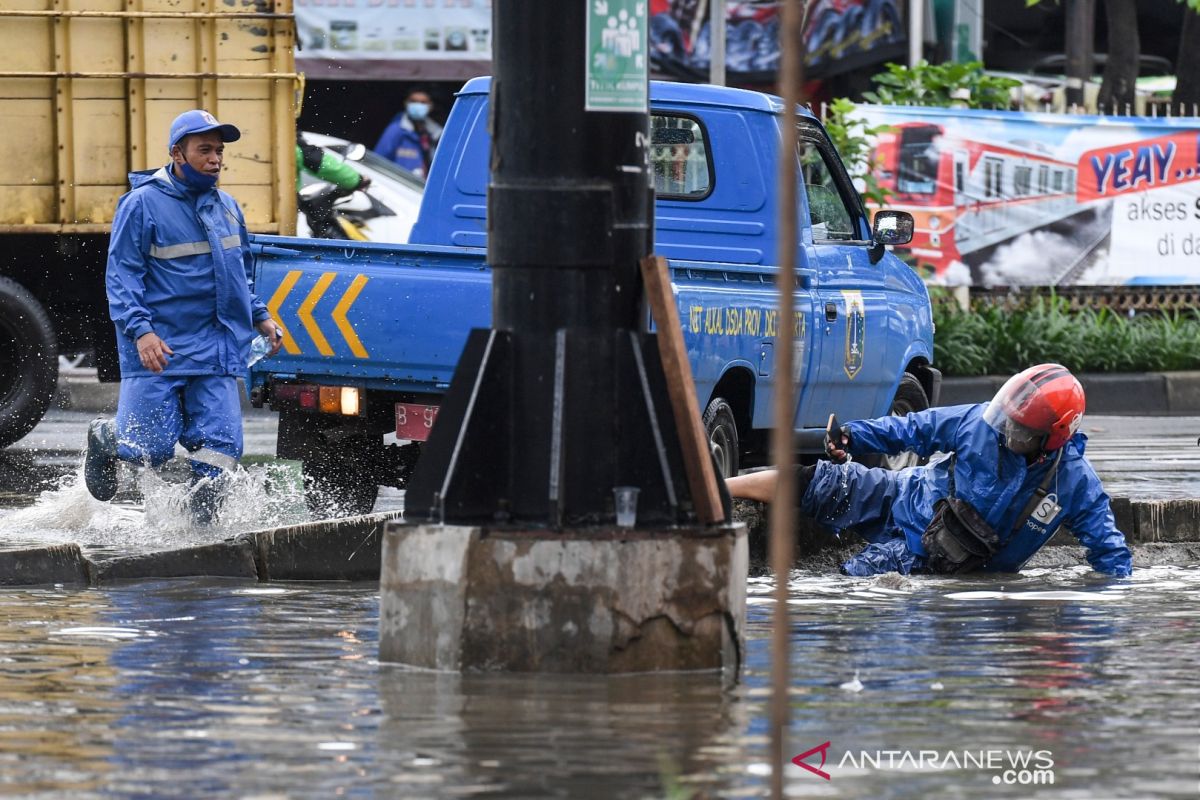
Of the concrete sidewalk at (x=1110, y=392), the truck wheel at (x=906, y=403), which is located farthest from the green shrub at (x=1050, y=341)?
the truck wheel at (x=906, y=403)

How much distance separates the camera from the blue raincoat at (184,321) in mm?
8695

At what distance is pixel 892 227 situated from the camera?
1065cm

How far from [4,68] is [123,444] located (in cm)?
437

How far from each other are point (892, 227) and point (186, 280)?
352 centimetres

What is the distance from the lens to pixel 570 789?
4.41m

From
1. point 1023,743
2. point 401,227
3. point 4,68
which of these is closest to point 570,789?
point 1023,743

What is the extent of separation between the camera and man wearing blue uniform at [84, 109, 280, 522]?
869 cm

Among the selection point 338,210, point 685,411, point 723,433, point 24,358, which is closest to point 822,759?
point 685,411

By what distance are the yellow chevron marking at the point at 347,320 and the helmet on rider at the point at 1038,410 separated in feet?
8.28

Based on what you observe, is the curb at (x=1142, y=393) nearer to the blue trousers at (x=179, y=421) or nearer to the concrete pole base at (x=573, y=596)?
the blue trousers at (x=179, y=421)

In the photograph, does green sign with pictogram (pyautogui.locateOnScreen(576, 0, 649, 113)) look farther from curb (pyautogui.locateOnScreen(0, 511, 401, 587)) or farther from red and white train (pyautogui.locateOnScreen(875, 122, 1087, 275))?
red and white train (pyautogui.locateOnScreen(875, 122, 1087, 275))

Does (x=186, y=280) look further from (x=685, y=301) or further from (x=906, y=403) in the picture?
(x=906, y=403)

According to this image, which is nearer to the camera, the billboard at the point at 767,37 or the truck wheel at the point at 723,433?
the truck wheel at the point at 723,433

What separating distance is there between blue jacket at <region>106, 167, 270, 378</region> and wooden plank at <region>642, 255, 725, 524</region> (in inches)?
133
